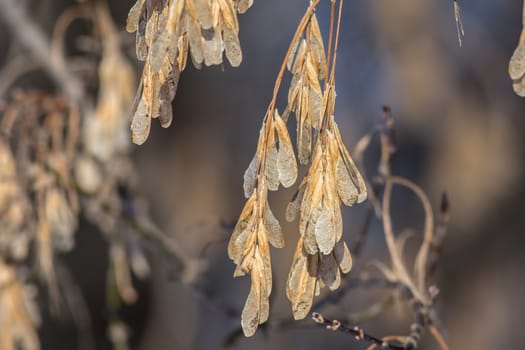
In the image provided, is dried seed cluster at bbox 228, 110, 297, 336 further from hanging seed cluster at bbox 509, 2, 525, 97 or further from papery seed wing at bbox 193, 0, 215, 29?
hanging seed cluster at bbox 509, 2, 525, 97

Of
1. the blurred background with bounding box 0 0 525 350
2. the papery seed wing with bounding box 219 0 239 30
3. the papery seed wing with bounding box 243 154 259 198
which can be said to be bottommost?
the blurred background with bounding box 0 0 525 350

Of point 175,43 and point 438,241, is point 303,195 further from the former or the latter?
point 438,241

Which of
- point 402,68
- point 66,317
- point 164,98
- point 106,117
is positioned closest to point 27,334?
point 106,117

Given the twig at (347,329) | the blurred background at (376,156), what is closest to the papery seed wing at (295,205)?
the twig at (347,329)

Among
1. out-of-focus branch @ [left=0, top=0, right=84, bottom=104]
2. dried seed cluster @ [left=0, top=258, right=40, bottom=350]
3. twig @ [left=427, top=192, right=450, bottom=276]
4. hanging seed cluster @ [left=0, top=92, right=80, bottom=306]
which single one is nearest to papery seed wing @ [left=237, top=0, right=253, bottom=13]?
twig @ [left=427, top=192, right=450, bottom=276]

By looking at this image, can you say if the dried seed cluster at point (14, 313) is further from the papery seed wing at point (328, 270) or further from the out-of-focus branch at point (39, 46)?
the papery seed wing at point (328, 270)

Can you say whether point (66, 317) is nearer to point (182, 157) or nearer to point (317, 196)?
point (182, 157)

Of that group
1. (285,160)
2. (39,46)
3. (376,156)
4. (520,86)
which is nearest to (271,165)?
(285,160)
